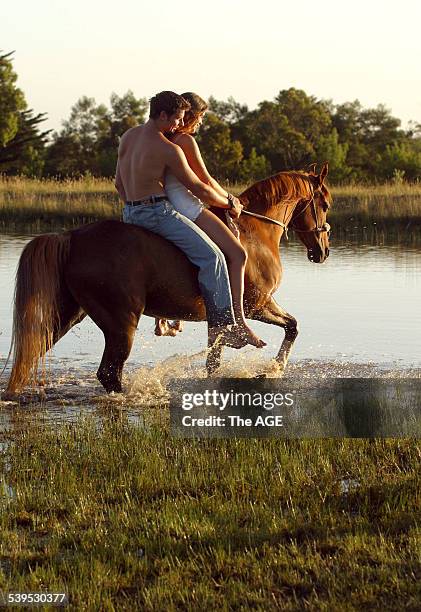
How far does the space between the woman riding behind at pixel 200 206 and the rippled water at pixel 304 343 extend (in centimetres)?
98

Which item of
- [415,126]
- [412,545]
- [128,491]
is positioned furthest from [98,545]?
[415,126]

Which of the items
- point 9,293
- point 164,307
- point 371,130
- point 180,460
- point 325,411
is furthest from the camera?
point 371,130

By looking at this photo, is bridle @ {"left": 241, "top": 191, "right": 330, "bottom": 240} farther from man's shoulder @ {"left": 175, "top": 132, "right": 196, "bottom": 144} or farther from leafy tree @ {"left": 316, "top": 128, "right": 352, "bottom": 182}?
leafy tree @ {"left": 316, "top": 128, "right": 352, "bottom": 182}

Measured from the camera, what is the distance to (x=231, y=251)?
8055 millimetres

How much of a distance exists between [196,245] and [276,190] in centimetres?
140

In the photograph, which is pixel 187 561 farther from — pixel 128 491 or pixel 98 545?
pixel 128 491

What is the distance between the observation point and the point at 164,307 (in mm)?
7973

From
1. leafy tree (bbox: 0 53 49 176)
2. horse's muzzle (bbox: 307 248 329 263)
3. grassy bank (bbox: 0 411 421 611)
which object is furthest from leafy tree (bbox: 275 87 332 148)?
grassy bank (bbox: 0 411 421 611)

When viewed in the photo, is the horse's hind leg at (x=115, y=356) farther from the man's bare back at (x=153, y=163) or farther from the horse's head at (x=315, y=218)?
the horse's head at (x=315, y=218)

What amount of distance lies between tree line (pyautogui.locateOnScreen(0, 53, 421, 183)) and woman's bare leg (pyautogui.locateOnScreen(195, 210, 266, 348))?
39037 mm

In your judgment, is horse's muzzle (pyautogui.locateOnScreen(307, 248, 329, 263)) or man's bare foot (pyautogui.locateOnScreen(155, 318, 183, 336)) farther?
horse's muzzle (pyautogui.locateOnScreen(307, 248, 329, 263))

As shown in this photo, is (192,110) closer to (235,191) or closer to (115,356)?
(115,356)

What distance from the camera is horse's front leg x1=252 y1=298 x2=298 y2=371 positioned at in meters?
8.77

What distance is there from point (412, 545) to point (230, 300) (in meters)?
3.59
